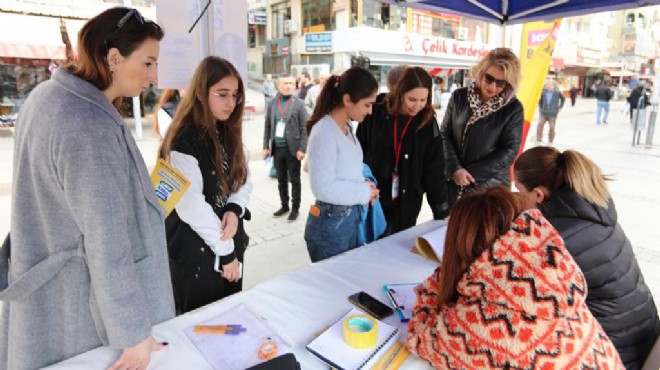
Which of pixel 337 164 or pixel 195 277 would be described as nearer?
pixel 195 277

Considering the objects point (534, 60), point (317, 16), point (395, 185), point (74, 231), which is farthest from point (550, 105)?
point (317, 16)

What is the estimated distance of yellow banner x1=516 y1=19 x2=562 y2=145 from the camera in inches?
187

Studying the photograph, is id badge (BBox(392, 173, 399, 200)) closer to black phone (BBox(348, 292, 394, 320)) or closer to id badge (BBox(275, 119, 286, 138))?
black phone (BBox(348, 292, 394, 320))

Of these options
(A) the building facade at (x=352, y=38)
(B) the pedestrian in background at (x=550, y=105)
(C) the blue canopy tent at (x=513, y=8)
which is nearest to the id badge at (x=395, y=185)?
(C) the blue canopy tent at (x=513, y=8)

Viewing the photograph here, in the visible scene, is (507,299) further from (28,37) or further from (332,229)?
(28,37)

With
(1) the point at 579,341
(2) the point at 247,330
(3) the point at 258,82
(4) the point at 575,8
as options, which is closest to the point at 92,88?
(2) the point at 247,330

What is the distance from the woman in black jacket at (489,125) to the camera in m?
2.36

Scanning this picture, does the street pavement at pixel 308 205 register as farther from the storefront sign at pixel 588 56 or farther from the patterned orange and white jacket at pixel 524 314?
the storefront sign at pixel 588 56

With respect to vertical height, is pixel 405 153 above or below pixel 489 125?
below

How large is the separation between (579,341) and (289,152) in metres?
3.56

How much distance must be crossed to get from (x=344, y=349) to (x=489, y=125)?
72.3 inches

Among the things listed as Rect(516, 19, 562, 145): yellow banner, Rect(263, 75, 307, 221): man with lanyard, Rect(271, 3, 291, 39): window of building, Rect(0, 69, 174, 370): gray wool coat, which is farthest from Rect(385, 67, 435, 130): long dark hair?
Rect(271, 3, 291, 39): window of building

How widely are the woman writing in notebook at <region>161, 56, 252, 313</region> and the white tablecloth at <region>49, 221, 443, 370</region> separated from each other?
23 cm

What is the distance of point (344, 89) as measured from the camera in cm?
182
